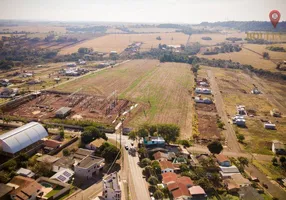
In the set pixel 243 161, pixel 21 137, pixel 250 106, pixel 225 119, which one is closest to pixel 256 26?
pixel 250 106

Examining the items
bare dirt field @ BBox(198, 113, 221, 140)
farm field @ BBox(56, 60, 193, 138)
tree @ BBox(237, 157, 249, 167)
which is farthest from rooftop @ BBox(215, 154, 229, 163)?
farm field @ BBox(56, 60, 193, 138)

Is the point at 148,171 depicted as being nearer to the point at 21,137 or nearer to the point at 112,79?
the point at 21,137

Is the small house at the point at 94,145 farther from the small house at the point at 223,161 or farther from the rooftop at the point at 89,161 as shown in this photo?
the small house at the point at 223,161

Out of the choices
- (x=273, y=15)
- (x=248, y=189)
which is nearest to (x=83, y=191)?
(x=248, y=189)

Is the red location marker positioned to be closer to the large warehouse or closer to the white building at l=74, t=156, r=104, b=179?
the white building at l=74, t=156, r=104, b=179

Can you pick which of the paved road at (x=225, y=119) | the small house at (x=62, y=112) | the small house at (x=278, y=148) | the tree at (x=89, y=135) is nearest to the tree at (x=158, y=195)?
the tree at (x=89, y=135)
